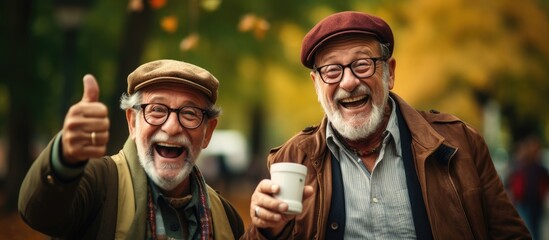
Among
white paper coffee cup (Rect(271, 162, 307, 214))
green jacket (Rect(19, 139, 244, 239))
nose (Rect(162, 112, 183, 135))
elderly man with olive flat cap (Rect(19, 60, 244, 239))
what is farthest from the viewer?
nose (Rect(162, 112, 183, 135))

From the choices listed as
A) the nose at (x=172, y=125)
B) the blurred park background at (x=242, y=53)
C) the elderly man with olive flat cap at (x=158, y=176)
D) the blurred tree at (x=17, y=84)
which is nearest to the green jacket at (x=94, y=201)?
the elderly man with olive flat cap at (x=158, y=176)

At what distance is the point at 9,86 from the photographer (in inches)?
554

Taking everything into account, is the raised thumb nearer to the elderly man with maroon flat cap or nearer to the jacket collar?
the elderly man with maroon flat cap

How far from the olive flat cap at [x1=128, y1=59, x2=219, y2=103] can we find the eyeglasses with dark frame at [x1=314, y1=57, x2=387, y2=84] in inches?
22.3

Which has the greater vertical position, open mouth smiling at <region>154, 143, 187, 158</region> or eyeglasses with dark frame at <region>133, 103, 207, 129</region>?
eyeglasses with dark frame at <region>133, 103, 207, 129</region>

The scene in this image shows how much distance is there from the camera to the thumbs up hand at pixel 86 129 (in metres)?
3.24

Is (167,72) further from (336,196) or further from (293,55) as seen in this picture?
(293,55)

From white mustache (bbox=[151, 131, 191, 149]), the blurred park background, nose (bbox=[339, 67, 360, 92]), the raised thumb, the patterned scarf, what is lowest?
the patterned scarf

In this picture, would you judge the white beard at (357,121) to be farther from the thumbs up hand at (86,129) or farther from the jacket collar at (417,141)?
the thumbs up hand at (86,129)

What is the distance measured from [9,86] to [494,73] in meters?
10.0

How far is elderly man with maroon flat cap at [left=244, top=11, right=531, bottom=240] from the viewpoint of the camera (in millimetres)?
4234

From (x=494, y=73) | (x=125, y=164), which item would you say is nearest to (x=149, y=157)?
(x=125, y=164)

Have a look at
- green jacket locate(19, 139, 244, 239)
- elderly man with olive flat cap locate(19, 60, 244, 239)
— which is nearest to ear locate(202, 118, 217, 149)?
elderly man with olive flat cap locate(19, 60, 244, 239)

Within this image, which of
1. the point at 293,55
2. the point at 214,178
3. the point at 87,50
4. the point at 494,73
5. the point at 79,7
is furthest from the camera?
the point at 214,178
